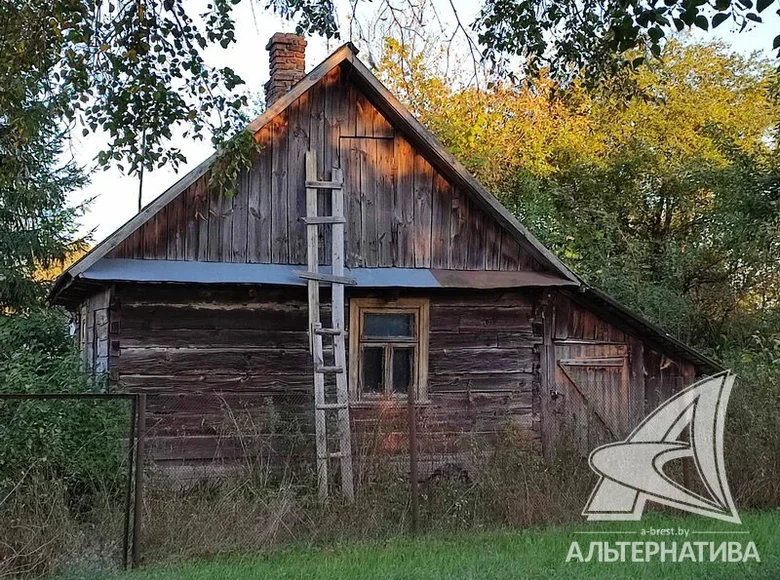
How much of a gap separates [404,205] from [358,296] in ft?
4.89

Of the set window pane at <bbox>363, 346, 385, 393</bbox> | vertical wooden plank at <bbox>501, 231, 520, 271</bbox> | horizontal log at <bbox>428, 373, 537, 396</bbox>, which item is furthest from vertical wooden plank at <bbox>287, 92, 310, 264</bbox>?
vertical wooden plank at <bbox>501, 231, 520, 271</bbox>

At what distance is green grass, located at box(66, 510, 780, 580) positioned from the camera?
769 cm

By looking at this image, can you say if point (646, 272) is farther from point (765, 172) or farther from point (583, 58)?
point (583, 58)

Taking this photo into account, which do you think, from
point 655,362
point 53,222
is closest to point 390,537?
point 655,362

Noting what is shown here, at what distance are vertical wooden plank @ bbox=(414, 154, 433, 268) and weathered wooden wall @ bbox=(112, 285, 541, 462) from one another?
61 centimetres

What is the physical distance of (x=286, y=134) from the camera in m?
12.4

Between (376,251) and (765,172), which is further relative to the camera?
(765,172)

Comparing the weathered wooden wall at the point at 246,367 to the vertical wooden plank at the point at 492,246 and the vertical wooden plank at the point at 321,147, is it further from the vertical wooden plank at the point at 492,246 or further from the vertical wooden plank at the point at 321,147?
the vertical wooden plank at the point at 321,147

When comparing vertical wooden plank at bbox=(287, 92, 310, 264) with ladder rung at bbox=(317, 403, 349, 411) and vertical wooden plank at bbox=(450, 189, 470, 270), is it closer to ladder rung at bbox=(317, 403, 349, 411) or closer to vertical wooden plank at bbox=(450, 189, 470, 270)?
vertical wooden plank at bbox=(450, 189, 470, 270)

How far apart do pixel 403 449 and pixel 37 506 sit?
442 cm

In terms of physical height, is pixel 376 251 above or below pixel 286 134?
below

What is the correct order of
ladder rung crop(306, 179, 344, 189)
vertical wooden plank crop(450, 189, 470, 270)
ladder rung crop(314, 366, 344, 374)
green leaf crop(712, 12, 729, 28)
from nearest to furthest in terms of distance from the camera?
green leaf crop(712, 12, 729, 28), ladder rung crop(314, 366, 344, 374), ladder rung crop(306, 179, 344, 189), vertical wooden plank crop(450, 189, 470, 270)

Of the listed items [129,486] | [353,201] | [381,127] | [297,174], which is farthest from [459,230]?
[129,486]

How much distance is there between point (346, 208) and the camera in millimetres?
12586
